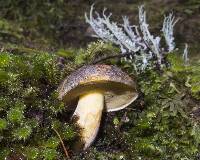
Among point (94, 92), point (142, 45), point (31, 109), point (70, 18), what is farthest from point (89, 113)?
point (70, 18)

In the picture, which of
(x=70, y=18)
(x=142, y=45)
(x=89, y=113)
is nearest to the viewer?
(x=89, y=113)

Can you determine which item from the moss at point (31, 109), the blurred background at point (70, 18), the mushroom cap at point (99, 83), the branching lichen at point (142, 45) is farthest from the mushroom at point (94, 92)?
the blurred background at point (70, 18)

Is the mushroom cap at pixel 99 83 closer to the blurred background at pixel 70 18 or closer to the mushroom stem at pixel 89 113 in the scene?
the mushroom stem at pixel 89 113

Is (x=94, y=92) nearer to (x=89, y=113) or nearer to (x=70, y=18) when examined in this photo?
(x=89, y=113)

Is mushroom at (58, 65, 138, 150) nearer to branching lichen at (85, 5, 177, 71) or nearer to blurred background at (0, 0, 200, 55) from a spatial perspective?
branching lichen at (85, 5, 177, 71)

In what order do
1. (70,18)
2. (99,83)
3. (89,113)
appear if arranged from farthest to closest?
(70,18), (89,113), (99,83)

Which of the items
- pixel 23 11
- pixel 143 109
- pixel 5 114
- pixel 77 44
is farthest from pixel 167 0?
pixel 5 114

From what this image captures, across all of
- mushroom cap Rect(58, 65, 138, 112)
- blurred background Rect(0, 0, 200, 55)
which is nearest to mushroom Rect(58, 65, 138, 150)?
mushroom cap Rect(58, 65, 138, 112)
